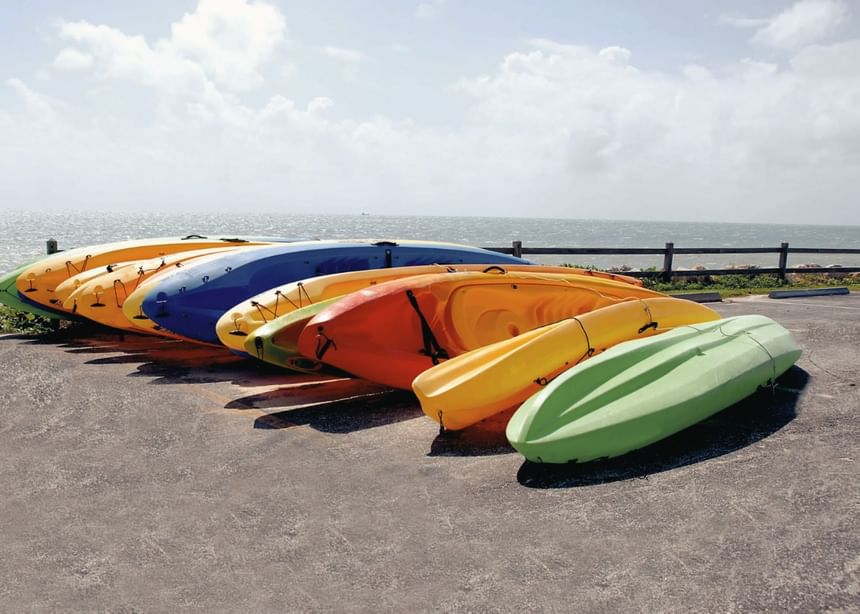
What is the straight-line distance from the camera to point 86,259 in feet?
37.2

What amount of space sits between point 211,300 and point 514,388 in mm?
4895

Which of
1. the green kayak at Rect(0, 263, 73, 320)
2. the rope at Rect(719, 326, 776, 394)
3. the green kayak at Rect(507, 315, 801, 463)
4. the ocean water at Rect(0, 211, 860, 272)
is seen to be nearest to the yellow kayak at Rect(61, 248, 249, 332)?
the green kayak at Rect(0, 263, 73, 320)

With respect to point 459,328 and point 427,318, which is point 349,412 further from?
point 459,328

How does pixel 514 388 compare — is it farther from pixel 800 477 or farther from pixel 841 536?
pixel 841 536

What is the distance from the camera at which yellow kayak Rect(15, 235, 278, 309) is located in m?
10.8

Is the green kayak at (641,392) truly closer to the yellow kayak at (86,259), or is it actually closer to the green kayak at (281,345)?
the green kayak at (281,345)

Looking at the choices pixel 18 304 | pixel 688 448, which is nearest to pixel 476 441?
pixel 688 448

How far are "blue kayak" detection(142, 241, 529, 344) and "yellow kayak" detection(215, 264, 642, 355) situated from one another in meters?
0.73

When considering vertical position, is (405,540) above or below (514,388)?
below

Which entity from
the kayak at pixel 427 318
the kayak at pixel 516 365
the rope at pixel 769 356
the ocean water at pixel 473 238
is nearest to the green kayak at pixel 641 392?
the rope at pixel 769 356

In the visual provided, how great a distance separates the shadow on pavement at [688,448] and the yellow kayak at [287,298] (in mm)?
3397

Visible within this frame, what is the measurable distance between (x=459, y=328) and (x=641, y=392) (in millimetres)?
2553

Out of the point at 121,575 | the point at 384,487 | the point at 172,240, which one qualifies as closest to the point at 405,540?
the point at 384,487

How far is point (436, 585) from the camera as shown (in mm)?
3457
